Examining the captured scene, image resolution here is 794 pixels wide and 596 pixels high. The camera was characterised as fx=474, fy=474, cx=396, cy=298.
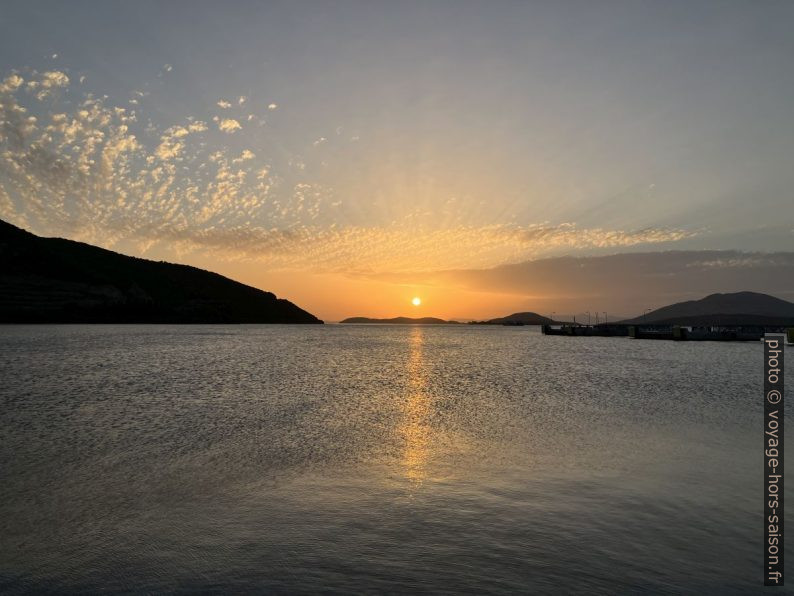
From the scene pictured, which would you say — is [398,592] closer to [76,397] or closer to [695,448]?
[695,448]

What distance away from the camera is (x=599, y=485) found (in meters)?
15.7

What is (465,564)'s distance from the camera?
32.7 ft

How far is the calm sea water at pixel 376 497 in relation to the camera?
31.6 feet

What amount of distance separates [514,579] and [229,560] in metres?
5.96

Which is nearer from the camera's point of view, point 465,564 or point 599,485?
point 465,564

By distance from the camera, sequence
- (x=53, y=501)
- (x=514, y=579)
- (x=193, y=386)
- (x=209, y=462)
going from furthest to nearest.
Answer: (x=193, y=386), (x=209, y=462), (x=53, y=501), (x=514, y=579)

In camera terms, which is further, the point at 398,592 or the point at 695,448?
the point at 695,448

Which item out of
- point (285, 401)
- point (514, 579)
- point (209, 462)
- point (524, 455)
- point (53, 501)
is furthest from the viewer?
point (285, 401)

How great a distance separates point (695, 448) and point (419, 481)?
45.0 feet

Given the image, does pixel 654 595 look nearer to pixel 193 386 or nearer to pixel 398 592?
pixel 398 592

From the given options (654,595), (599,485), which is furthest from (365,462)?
(654,595)

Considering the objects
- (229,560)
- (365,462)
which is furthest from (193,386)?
(229,560)

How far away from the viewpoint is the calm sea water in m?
9.64

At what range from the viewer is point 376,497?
14.3 meters
